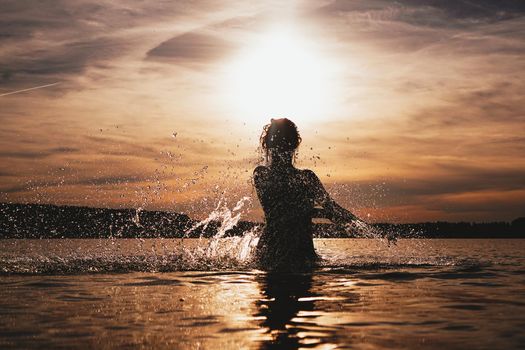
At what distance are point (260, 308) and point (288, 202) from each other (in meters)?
4.71

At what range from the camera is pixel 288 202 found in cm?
1234

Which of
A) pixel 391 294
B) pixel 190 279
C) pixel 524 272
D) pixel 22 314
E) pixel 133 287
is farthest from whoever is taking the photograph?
pixel 524 272

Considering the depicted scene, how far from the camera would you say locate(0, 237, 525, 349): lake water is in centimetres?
592

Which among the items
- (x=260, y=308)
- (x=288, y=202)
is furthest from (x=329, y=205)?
(x=260, y=308)

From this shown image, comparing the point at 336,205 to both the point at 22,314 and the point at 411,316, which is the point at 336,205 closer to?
the point at 411,316

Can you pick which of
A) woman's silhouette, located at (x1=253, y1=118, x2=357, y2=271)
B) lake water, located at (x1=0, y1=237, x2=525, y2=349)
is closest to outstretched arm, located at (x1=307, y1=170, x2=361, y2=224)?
woman's silhouette, located at (x1=253, y1=118, x2=357, y2=271)

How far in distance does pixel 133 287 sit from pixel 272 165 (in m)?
3.62

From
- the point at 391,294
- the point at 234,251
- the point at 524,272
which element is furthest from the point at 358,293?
the point at 234,251

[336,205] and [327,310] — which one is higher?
[336,205]

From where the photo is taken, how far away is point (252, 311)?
7559 mm

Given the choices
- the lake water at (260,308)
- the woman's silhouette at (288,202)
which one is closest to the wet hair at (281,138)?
the woman's silhouette at (288,202)

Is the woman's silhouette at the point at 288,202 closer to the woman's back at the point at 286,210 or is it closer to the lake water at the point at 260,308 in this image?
the woman's back at the point at 286,210

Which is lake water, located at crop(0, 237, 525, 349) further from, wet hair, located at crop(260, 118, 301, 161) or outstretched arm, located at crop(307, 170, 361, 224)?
wet hair, located at crop(260, 118, 301, 161)

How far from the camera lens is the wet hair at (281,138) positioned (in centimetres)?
1241
